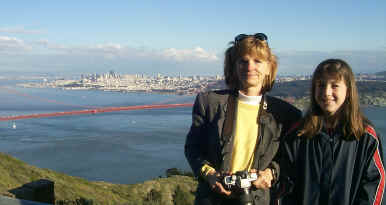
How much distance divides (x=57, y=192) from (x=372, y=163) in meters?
2.72

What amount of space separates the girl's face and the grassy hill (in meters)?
2.33

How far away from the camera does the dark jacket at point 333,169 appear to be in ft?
3.08

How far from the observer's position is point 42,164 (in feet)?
66.2

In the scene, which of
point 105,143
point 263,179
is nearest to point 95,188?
point 263,179

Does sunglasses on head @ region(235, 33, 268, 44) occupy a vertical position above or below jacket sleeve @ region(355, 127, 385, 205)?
above

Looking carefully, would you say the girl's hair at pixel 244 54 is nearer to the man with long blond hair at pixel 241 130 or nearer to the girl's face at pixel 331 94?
the man with long blond hair at pixel 241 130

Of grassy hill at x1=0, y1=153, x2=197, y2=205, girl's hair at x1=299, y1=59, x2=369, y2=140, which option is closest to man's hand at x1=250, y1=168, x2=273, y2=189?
girl's hair at x1=299, y1=59, x2=369, y2=140

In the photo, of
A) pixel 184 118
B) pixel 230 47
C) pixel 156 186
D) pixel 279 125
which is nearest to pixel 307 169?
pixel 279 125

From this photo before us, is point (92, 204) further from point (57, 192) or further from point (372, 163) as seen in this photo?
point (372, 163)

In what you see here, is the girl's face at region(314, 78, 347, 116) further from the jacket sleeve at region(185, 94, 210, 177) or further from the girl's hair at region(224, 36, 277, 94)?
the jacket sleeve at region(185, 94, 210, 177)

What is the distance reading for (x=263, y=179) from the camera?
0.95 meters

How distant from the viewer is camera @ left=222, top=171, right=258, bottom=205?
0.91 metres

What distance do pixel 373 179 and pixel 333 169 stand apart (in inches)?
3.8

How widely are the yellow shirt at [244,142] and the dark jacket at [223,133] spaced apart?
2cm
